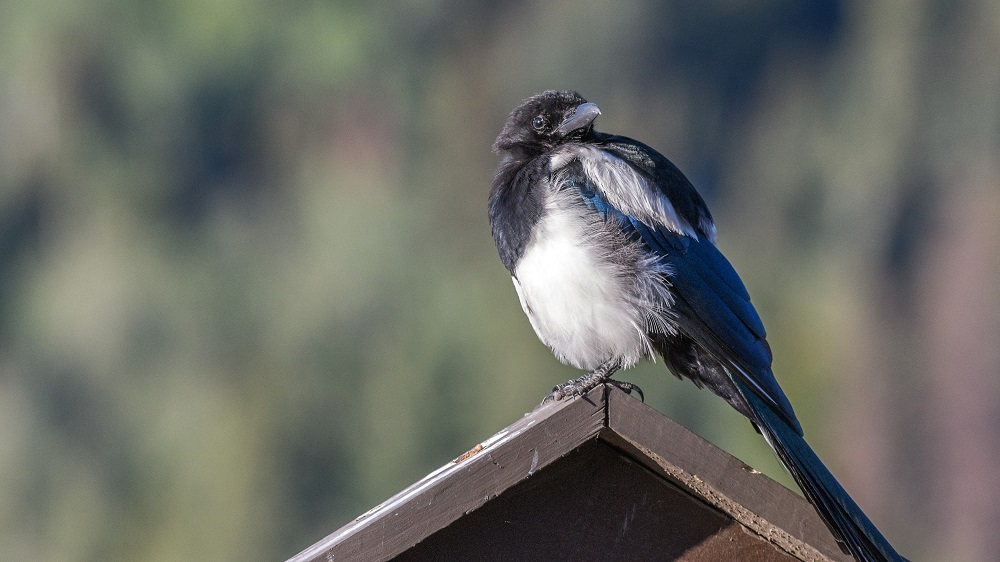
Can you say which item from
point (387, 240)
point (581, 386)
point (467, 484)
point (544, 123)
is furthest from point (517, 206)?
point (387, 240)

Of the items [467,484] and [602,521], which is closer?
[467,484]

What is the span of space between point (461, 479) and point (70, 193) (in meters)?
5.46

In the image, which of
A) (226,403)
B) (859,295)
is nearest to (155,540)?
(226,403)

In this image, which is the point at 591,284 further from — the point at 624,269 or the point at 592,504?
the point at 592,504

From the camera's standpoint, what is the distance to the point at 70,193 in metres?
6.55

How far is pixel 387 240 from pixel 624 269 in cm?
424

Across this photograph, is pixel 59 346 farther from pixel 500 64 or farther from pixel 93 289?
pixel 500 64

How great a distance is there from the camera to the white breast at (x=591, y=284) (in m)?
2.24

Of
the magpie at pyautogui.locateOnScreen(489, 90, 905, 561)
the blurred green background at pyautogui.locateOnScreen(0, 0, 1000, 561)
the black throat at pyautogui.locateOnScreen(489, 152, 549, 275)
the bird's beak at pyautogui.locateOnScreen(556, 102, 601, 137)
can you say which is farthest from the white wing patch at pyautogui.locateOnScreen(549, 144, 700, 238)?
the blurred green background at pyautogui.locateOnScreen(0, 0, 1000, 561)

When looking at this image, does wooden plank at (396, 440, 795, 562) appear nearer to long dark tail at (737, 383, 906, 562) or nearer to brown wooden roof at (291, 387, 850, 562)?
brown wooden roof at (291, 387, 850, 562)

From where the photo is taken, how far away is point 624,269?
226cm

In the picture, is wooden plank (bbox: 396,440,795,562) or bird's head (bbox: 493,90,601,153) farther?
bird's head (bbox: 493,90,601,153)

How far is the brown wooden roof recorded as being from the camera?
1601 mm

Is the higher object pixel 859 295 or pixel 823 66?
pixel 823 66
